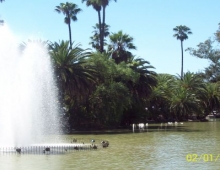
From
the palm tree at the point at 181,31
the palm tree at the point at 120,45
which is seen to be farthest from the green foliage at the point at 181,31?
the palm tree at the point at 120,45

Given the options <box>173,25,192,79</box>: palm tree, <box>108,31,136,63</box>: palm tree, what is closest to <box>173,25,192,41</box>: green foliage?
<box>173,25,192,79</box>: palm tree

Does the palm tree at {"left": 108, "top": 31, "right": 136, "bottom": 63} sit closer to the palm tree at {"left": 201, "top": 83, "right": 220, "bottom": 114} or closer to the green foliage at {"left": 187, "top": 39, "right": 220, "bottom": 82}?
the green foliage at {"left": 187, "top": 39, "right": 220, "bottom": 82}

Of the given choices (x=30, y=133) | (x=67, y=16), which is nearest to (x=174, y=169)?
(x=30, y=133)

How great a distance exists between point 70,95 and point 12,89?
55.0ft

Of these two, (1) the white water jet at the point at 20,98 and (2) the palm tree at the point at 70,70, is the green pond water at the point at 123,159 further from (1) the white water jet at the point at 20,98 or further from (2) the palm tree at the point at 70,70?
(2) the palm tree at the point at 70,70

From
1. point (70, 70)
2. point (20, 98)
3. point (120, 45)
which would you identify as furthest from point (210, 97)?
point (20, 98)

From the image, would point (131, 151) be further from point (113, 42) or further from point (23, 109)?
point (113, 42)

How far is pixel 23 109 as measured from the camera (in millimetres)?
25016
